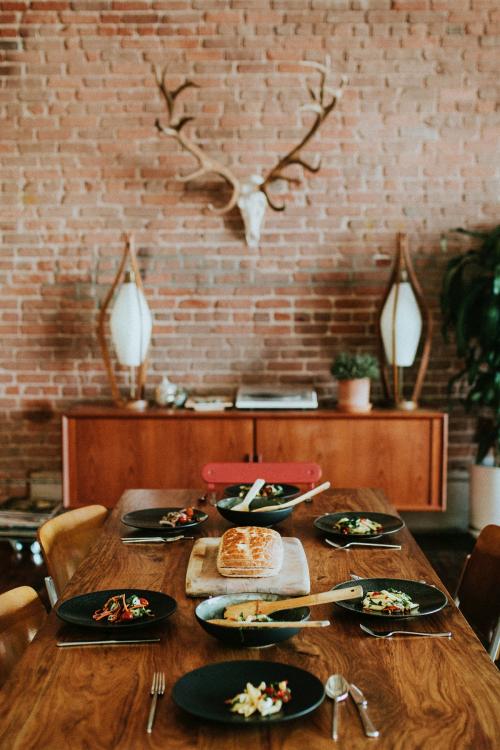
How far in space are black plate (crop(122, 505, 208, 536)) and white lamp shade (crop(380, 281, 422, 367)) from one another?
2.20 meters

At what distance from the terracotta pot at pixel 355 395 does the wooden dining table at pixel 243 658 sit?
2.42 metres

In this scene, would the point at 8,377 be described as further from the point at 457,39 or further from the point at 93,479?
the point at 457,39

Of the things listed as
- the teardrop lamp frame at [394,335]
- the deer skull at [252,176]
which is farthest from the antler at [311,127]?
the teardrop lamp frame at [394,335]

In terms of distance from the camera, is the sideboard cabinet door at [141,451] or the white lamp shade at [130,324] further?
the white lamp shade at [130,324]

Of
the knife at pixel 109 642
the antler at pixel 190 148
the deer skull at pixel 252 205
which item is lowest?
the knife at pixel 109 642

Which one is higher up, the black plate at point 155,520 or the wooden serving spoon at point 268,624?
the wooden serving spoon at point 268,624

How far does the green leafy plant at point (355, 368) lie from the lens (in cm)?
437

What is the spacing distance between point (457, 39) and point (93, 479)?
11.2 feet

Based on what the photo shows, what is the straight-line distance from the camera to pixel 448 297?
4484 mm

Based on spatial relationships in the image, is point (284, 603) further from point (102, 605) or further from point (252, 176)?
point (252, 176)

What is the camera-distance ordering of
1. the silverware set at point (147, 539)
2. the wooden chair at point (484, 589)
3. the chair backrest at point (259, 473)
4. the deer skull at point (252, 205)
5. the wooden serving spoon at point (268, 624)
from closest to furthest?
the wooden serving spoon at point (268, 624), the wooden chair at point (484, 589), the silverware set at point (147, 539), the chair backrest at point (259, 473), the deer skull at point (252, 205)

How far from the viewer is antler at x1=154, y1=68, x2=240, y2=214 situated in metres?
4.35

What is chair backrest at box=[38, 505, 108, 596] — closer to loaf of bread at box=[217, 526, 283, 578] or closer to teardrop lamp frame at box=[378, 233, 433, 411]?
loaf of bread at box=[217, 526, 283, 578]

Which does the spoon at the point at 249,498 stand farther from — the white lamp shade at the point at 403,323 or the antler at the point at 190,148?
the antler at the point at 190,148
